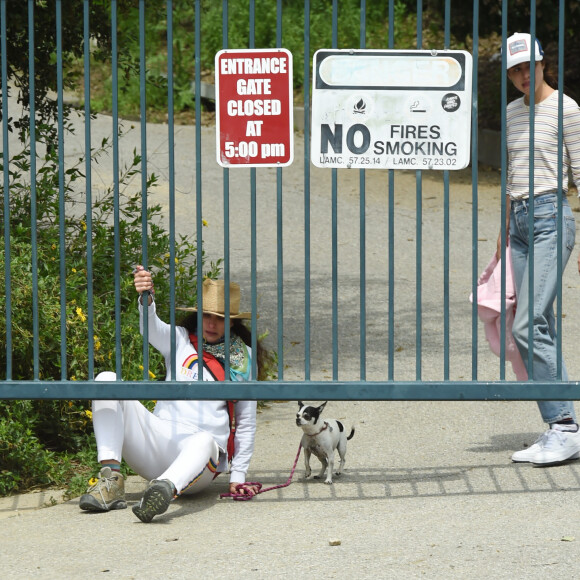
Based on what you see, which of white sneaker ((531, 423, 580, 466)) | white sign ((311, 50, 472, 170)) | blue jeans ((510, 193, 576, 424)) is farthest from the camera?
white sneaker ((531, 423, 580, 466))

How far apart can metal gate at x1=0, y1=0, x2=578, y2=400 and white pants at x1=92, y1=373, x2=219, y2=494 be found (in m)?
0.15

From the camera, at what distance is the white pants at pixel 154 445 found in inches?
182

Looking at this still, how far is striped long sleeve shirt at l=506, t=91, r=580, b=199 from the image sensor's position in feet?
15.8

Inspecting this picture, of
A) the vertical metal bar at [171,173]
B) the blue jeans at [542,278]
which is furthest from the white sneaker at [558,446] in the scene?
the vertical metal bar at [171,173]

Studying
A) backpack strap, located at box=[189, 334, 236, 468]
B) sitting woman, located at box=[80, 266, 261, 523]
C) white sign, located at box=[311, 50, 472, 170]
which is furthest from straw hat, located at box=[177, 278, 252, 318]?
white sign, located at box=[311, 50, 472, 170]

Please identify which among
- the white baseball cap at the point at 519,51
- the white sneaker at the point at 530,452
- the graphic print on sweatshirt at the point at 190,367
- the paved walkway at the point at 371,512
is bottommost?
the paved walkway at the point at 371,512

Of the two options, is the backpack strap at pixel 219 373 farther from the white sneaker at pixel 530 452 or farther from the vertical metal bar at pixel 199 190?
the white sneaker at pixel 530 452

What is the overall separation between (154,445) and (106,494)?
12.0 inches

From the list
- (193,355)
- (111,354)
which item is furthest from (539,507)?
(111,354)

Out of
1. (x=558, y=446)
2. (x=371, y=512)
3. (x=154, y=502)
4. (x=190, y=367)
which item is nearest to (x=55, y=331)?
(x=190, y=367)

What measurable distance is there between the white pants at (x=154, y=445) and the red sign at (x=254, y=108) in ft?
3.63

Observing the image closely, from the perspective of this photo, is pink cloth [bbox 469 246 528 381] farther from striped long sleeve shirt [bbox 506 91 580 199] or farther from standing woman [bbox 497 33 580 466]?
striped long sleeve shirt [bbox 506 91 580 199]

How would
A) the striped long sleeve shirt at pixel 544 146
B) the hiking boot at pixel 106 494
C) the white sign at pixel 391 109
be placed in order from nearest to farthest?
the white sign at pixel 391 109, the hiking boot at pixel 106 494, the striped long sleeve shirt at pixel 544 146

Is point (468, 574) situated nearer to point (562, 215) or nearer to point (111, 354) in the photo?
point (562, 215)
